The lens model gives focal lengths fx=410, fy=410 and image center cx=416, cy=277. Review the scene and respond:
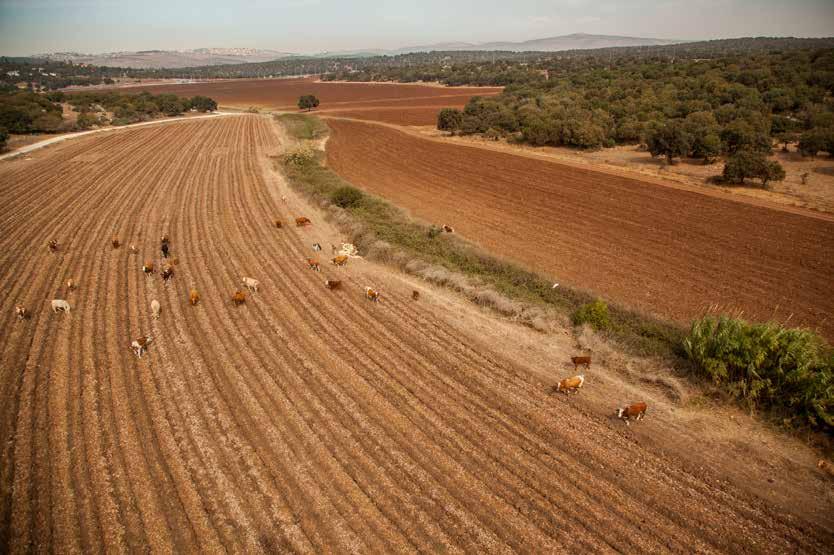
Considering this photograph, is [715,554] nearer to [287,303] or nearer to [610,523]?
[610,523]

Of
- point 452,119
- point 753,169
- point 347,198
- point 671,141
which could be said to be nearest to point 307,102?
point 452,119

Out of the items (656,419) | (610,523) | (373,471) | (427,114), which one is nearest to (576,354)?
(656,419)

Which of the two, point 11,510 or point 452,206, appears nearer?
point 11,510

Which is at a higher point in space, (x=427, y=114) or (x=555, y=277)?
(x=427, y=114)

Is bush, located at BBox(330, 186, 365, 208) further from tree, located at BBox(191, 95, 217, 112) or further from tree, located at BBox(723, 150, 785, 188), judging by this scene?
tree, located at BBox(191, 95, 217, 112)

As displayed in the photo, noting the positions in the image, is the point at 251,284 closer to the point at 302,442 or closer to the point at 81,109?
the point at 302,442

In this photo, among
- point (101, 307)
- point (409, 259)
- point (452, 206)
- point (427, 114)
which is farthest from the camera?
point (427, 114)

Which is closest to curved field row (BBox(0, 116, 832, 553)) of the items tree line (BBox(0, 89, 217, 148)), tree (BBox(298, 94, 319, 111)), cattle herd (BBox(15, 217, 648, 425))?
cattle herd (BBox(15, 217, 648, 425))
